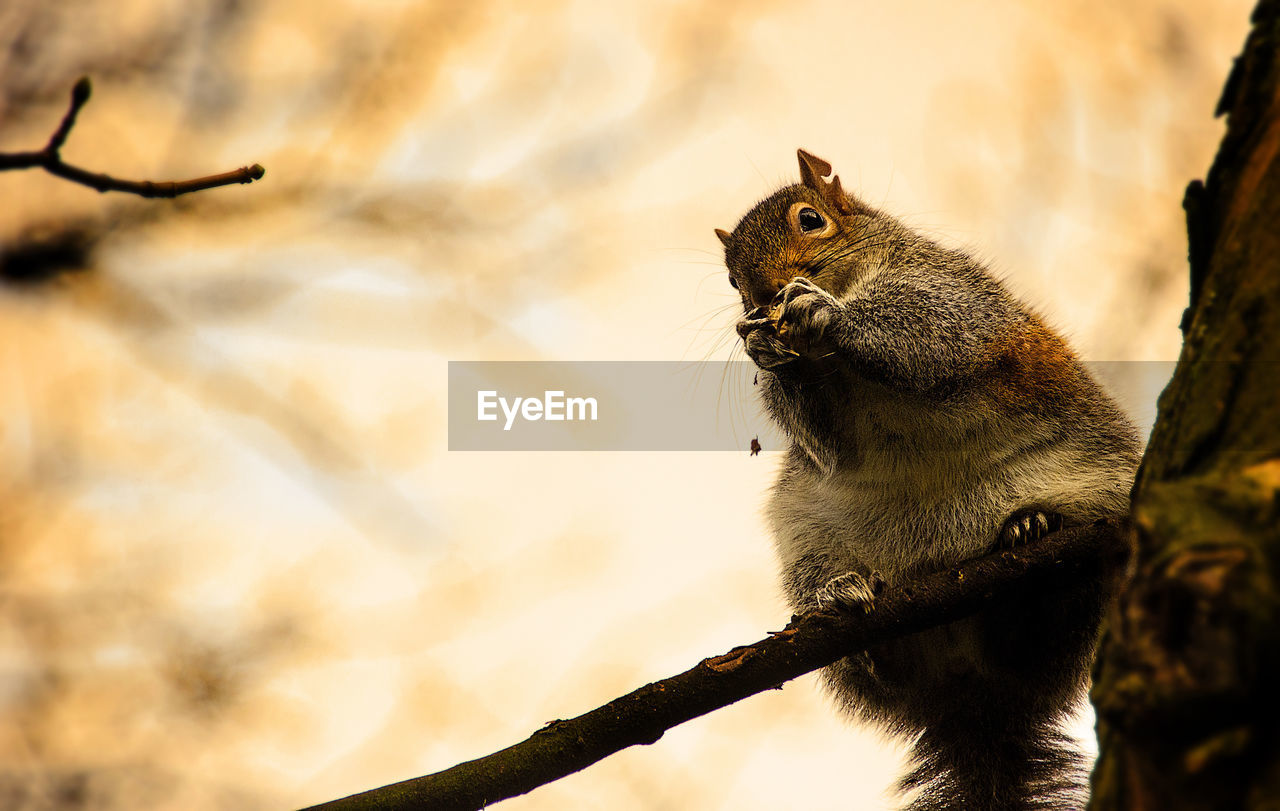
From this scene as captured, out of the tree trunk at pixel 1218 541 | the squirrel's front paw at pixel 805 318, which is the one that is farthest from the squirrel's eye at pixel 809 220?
the tree trunk at pixel 1218 541

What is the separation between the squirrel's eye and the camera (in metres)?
4.08

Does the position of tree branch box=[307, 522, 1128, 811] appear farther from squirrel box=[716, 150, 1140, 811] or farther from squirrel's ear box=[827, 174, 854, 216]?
squirrel's ear box=[827, 174, 854, 216]

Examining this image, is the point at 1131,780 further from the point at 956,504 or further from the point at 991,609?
the point at 956,504

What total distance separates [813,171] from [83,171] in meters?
3.47

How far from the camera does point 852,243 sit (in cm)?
407

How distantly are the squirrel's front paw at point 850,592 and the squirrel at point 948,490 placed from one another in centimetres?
1

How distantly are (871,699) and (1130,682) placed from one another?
2.47 m

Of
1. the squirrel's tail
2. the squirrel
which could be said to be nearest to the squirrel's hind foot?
the squirrel

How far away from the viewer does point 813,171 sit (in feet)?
14.6

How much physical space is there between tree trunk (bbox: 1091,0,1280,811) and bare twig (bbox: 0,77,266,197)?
54.0 inches

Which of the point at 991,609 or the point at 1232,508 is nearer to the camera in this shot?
the point at 1232,508

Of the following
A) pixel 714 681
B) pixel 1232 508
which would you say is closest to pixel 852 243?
pixel 714 681

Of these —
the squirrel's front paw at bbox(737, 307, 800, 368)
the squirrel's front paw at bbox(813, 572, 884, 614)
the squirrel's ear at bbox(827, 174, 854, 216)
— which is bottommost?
the squirrel's front paw at bbox(813, 572, 884, 614)

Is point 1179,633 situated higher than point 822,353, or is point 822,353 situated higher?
point 822,353
